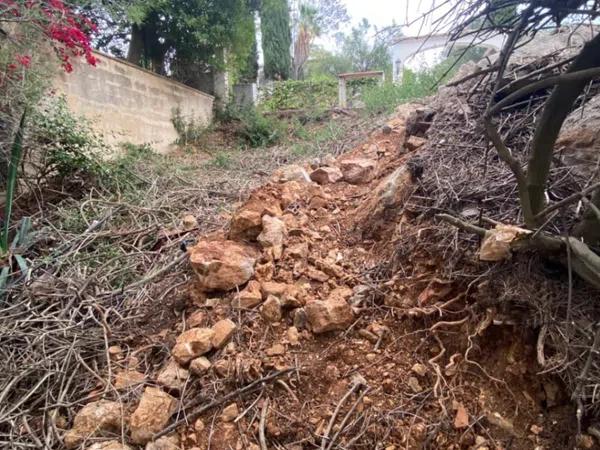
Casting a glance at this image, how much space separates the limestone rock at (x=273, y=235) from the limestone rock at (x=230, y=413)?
772 millimetres

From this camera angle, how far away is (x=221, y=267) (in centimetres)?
188

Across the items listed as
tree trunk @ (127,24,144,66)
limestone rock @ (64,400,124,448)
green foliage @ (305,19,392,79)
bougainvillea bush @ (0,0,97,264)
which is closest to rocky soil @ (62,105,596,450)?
limestone rock @ (64,400,124,448)

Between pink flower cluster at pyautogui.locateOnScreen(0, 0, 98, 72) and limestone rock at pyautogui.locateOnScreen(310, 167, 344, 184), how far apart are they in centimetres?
256

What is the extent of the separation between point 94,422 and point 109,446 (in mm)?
143

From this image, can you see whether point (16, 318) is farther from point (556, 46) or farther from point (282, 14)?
point (282, 14)

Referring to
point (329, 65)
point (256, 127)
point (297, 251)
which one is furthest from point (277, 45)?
point (297, 251)

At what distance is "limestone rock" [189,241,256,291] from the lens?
187 cm

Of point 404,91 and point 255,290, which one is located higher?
point 404,91

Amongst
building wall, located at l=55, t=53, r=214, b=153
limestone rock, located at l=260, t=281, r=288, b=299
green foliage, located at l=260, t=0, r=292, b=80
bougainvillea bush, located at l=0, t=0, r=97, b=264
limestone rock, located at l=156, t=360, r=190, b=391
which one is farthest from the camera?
green foliage, located at l=260, t=0, r=292, b=80

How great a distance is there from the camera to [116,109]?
5105 millimetres

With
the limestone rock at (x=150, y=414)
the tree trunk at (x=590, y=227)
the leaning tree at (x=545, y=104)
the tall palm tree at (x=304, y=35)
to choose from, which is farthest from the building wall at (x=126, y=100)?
the tall palm tree at (x=304, y=35)

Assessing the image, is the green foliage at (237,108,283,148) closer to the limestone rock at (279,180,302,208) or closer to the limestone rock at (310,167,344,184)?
the limestone rock at (310,167,344,184)

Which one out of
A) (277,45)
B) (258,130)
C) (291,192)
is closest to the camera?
(291,192)

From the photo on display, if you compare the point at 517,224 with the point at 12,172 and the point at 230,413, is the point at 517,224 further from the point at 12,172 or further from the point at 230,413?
the point at 12,172
